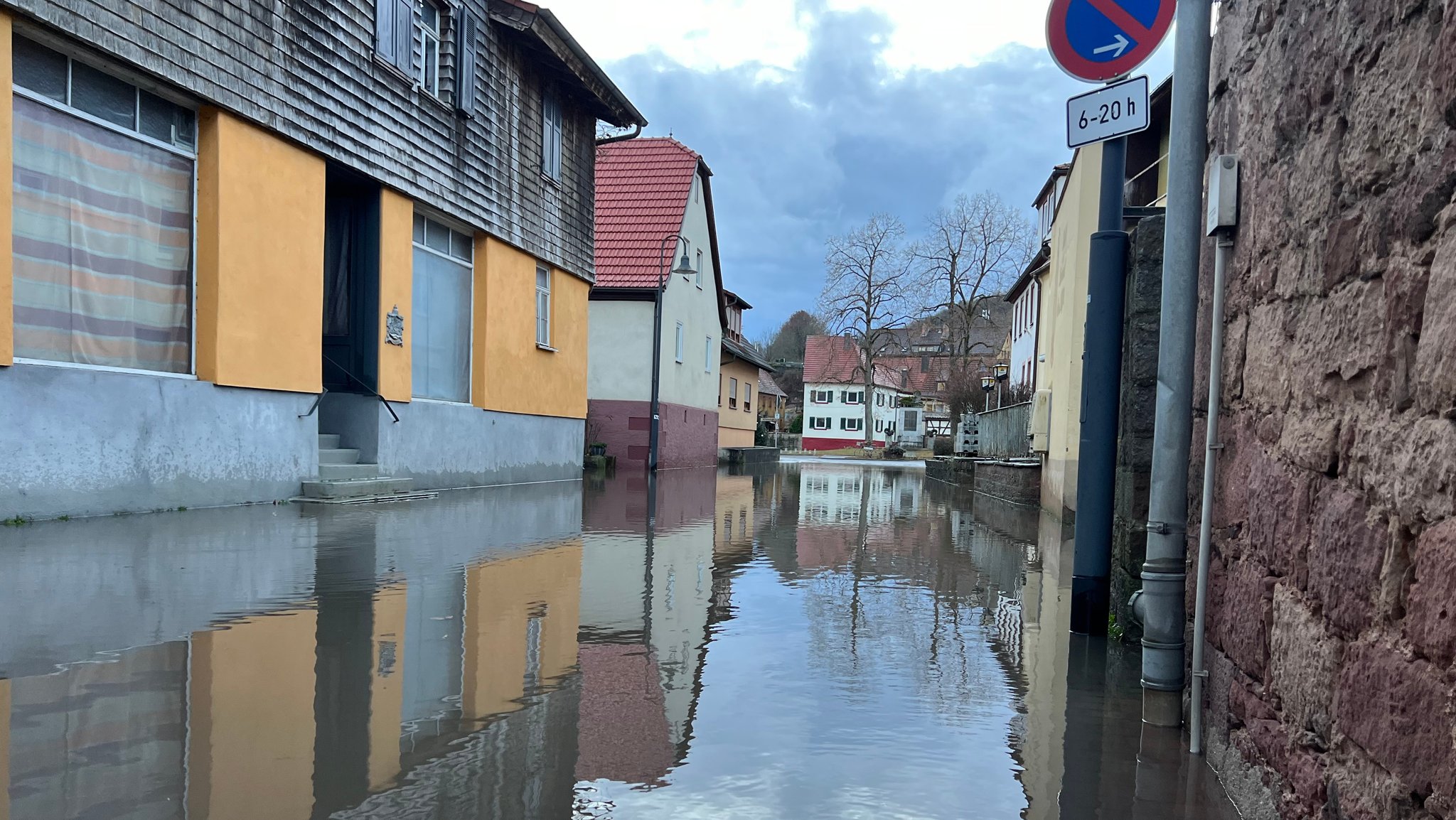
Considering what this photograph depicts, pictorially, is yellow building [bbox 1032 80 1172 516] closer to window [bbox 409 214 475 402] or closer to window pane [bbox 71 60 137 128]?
window [bbox 409 214 475 402]

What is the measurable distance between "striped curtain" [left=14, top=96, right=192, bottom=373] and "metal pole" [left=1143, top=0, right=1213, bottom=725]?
777 cm

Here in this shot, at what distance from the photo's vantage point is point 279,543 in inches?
279

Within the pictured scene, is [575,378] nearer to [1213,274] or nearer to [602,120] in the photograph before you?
[602,120]

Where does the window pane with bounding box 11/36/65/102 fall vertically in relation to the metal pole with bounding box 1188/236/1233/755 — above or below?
above

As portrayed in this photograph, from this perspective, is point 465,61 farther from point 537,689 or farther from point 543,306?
point 537,689

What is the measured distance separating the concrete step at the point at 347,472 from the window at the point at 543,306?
5.48 metres

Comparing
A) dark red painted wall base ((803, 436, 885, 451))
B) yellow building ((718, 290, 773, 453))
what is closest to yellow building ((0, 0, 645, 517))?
yellow building ((718, 290, 773, 453))

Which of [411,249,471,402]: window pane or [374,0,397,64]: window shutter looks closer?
[374,0,397,64]: window shutter

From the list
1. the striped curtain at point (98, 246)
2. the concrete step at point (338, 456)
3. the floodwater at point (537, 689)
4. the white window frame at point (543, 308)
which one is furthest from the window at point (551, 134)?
the floodwater at point (537, 689)

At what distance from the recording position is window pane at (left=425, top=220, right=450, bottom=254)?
13.4 m

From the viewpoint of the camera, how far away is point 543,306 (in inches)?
669

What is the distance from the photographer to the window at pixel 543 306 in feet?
54.9

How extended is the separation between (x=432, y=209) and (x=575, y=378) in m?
5.71

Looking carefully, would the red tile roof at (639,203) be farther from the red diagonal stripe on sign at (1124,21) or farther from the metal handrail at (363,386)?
the red diagonal stripe on sign at (1124,21)
